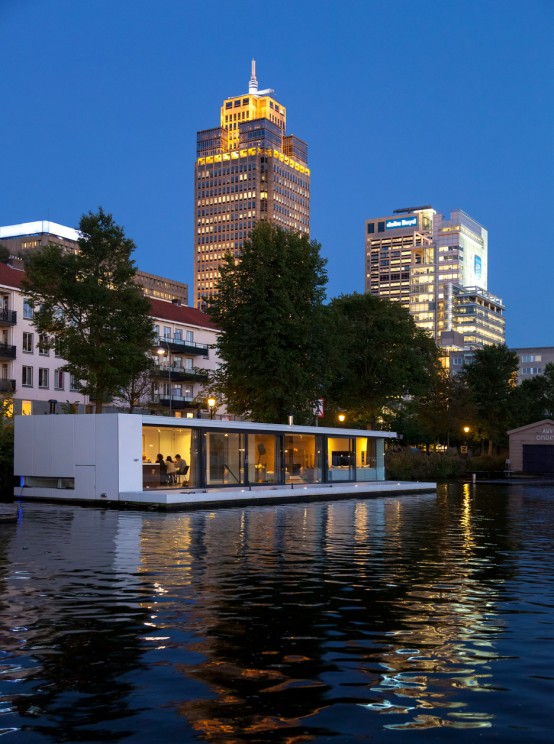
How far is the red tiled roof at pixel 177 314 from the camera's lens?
320 feet

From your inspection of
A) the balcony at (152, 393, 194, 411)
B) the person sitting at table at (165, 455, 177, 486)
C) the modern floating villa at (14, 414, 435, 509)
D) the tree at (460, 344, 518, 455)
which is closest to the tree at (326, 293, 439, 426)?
the balcony at (152, 393, 194, 411)

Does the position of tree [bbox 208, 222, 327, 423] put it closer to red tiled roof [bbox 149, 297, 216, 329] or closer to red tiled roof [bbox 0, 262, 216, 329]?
red tiled roof [bbox 0, 262, 216, 329]

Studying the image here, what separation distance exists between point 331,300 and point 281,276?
24.7 metres

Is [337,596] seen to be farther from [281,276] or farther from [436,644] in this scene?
[281,276]

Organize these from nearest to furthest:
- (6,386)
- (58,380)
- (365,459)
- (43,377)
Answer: (365,459) → (6,386) → (43,377) → (58,380)

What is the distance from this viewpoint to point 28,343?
79.5 meters

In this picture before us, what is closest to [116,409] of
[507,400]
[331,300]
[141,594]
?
[331,300]

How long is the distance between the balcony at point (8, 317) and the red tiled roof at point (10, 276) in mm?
2320

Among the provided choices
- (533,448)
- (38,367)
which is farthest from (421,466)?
(38,367)

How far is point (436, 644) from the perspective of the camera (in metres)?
12.0

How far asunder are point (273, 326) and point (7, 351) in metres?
29.0

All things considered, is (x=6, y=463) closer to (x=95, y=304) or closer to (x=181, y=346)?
(x=95, y=304)

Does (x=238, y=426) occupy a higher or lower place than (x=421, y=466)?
higher

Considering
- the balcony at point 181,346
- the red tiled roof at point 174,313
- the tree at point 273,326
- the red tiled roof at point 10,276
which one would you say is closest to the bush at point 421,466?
the tree at point 273,326
